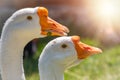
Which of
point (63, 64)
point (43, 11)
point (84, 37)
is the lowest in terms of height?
point (84, 37)

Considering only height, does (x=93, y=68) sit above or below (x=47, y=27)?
below

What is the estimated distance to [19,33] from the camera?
3686mm

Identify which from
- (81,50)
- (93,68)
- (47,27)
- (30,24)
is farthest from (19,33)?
(93,68)

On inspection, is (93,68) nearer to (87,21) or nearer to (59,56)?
(87,21)

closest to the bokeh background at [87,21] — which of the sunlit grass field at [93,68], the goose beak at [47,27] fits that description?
the sunlit grass field at [93,68]

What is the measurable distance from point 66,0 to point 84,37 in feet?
2.23

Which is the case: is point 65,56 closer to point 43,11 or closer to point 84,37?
point 43,11

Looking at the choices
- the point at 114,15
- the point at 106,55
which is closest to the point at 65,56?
the point at 106,55

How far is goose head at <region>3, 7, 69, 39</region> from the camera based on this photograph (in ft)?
12.1

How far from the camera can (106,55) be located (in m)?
7.62

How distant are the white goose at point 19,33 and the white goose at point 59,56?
115 millimetres

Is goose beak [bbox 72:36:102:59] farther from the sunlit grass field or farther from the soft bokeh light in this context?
the soft bokeh light

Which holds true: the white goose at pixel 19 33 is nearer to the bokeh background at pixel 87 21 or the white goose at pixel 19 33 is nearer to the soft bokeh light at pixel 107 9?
the bokeh background at pixel 87 21

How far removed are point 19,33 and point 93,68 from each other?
11.3 ft
